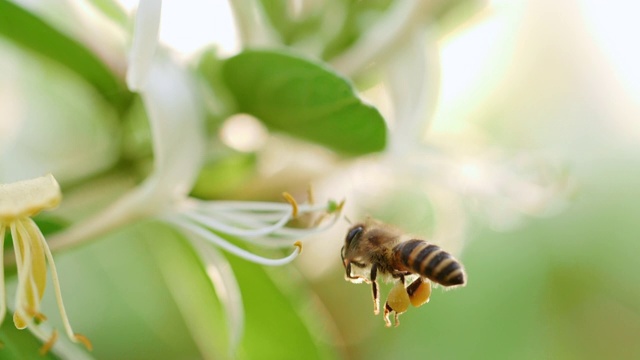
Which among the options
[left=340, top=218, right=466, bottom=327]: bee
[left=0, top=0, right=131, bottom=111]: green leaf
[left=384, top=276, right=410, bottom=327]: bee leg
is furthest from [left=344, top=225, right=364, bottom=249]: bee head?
[left=0, top=0, right=131, bottom=111]: green leaf

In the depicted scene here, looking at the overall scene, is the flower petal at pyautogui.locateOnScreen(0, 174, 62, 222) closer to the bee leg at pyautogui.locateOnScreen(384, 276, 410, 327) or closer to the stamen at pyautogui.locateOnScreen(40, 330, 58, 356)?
the stamen at pyautogui.locateOnScreen(40, 330, 58, 356)

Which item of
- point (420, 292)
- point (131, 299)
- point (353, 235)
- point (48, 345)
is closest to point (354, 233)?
point (353, 235)

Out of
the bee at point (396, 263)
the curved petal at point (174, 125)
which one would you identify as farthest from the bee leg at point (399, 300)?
the curved petal at point (174, 125)

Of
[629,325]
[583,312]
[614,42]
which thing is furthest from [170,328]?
[614,42]

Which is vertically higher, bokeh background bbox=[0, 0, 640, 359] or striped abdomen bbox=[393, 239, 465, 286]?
bokeh background bbox=[0, 0, 640, 359]

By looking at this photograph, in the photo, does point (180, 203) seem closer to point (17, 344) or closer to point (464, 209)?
point (17, 344)

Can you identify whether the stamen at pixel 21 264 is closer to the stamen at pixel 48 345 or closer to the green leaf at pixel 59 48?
the stamen at pixel 48 345
